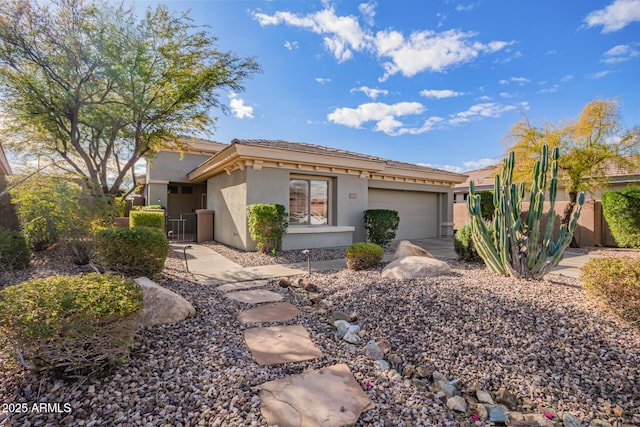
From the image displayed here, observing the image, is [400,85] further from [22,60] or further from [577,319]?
[22,60]

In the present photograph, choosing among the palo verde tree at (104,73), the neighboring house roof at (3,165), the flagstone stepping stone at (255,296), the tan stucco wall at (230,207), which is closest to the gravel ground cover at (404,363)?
the flagstone stepping stone at (255,296)

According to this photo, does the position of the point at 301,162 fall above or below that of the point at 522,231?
above

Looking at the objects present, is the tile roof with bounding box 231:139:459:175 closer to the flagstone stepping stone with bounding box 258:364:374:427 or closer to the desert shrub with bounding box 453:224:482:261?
the desert shrub with bounding box 453:224:482:261

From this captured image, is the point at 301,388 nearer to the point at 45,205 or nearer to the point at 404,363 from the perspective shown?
the point at 404,363

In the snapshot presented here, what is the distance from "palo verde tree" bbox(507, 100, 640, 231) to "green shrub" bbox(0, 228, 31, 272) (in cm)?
1570

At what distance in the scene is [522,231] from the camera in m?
5.22

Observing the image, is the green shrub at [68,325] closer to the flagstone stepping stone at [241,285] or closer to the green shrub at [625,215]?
the flagstone stepping stone at [241,285]


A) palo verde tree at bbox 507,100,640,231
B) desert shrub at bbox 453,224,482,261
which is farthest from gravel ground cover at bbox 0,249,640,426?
palo verde tree at bbox 507,100,640,231

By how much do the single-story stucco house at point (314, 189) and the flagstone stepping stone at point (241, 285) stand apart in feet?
10.4

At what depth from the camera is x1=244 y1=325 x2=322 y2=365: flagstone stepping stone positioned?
112 inches

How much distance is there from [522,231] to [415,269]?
80.5 inches

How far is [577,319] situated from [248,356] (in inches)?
149

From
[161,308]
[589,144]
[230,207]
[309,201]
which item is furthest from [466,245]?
[589,144]

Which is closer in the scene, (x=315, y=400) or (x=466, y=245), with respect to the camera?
(x=315, y=400)
